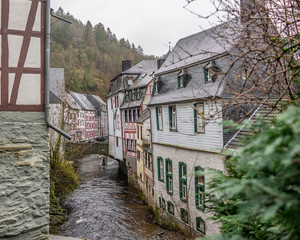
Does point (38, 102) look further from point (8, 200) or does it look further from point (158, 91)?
point (158, 91)

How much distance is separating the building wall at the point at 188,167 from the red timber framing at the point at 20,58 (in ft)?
19.9

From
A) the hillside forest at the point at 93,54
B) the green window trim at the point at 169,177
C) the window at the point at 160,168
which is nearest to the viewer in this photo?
the green window trim at the point at 169,177

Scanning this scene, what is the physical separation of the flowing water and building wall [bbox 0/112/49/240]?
23.6 feet

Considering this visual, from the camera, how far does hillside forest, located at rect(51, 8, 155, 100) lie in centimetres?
6969

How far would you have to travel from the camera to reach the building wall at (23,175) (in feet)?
16.8

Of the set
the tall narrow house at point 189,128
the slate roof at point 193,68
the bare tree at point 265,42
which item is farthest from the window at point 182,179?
the bare tree at point 265,42

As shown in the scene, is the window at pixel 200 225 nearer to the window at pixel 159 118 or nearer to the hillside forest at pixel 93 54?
the window at pixel 159 118

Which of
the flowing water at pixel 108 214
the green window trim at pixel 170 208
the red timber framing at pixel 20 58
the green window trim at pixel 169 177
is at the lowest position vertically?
→ the flowing water at pixel 108 214

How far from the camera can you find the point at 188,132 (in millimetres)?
12797

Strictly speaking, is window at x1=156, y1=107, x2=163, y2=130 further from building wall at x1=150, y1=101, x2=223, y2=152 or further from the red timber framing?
the red timber framing

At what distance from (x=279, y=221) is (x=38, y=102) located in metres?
4.78

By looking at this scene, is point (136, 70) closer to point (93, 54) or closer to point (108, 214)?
point (108, 214)

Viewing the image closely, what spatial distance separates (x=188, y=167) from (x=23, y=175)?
8.68 meters

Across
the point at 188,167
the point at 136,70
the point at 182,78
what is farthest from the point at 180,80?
the point at 136,70
